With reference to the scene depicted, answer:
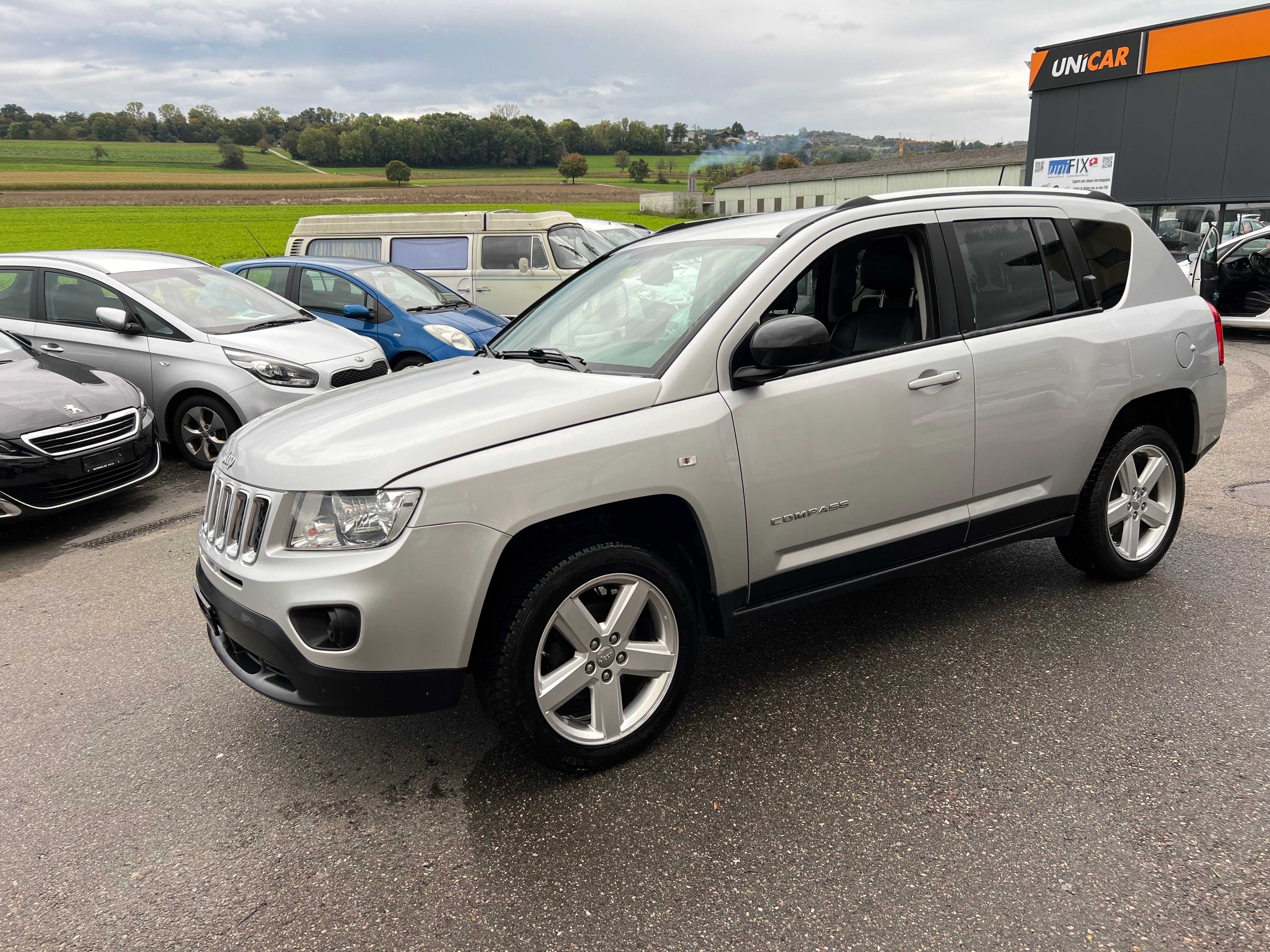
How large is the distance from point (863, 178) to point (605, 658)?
75684mm

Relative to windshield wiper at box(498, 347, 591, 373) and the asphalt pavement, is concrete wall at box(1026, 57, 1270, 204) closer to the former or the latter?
the asphalt pavement

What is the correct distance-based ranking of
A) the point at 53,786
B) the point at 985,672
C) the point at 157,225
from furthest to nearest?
the point at 157,225 < the point at 985,672 < the point at 53,786

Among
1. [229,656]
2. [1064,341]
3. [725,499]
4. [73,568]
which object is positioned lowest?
[73,568]

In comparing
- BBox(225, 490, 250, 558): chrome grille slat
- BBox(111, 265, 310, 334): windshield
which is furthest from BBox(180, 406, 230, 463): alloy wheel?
BBox(225, 490, 250, 558): chrome grille slat

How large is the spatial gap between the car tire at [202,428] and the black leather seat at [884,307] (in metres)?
5.54

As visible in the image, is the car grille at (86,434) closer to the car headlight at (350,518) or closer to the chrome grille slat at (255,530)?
the chrome grille slat at (255,530)

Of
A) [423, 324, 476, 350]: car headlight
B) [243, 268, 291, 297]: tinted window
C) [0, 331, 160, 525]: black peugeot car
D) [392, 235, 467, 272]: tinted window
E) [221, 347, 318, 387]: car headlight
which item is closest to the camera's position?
[0, 331, 160, 525]: black peugeot car

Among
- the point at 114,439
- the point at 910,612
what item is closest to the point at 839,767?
the point at 910,612

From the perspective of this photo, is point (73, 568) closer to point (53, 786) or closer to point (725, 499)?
point (53, 786)

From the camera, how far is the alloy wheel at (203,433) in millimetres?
7422

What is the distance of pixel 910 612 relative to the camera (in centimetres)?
420

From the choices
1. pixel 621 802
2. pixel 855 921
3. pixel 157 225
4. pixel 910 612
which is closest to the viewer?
pixel 855 921

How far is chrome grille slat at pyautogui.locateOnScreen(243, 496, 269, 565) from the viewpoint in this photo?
2.75 m

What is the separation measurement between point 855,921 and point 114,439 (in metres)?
6.00
